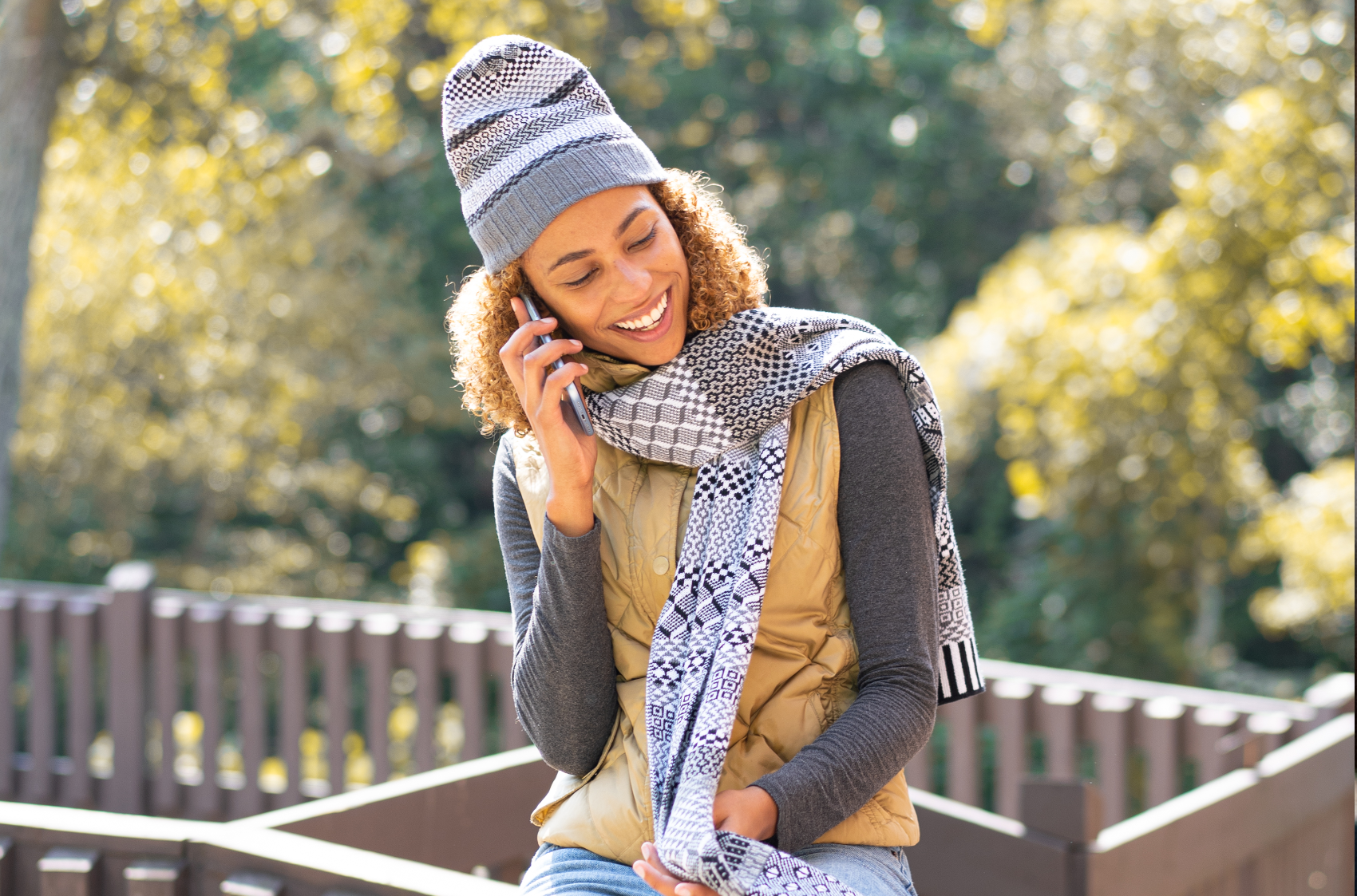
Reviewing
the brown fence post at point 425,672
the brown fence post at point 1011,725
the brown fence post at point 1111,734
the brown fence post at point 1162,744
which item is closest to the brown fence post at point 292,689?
the brown fence post at point 425,672

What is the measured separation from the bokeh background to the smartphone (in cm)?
194

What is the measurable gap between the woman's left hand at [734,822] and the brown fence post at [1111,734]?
2060mm

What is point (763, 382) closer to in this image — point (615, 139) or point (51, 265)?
point (615, 139)

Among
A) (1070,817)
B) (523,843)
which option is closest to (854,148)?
(523,843)

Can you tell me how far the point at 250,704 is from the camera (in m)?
4.00

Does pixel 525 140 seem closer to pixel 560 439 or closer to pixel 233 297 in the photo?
pixel 560 439

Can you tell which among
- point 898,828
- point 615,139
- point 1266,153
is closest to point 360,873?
point 898,828

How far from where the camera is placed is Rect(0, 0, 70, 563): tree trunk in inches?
181

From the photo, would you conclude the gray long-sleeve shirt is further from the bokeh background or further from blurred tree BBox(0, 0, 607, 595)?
blurred tree BBox(0, 0, 607, 595)

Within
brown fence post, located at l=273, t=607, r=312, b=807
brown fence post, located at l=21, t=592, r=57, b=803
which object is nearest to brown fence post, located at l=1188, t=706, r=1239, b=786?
brown fence post, located at l=273, t=607, r=312, b=807

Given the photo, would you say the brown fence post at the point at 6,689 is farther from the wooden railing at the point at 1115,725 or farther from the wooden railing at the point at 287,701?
the wooden railing at the point at 1115,725

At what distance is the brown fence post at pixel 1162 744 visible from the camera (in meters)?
3.09

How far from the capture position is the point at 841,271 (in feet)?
46.8

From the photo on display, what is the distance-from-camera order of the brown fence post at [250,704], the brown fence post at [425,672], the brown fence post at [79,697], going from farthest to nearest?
the brown fence post at [79,697] < the brown fence post at [250,704] < the brown fence post at [425,672]
